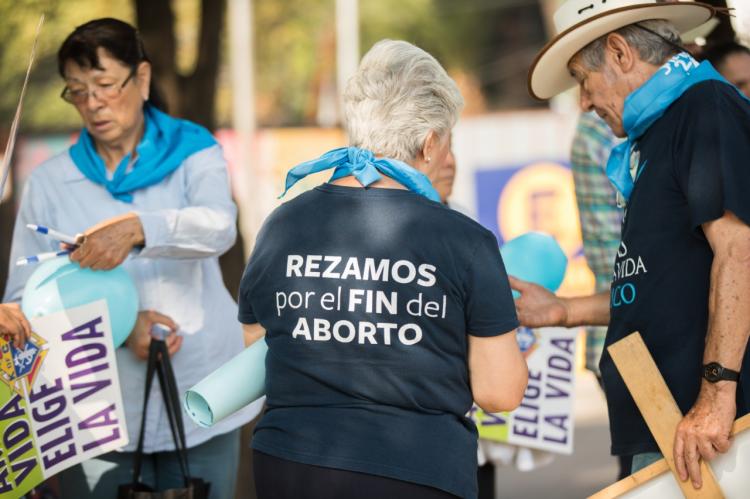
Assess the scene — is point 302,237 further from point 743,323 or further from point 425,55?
point 743,323

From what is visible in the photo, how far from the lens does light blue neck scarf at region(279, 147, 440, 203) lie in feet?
8.87

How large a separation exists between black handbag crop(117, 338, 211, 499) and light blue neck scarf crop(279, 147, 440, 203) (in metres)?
1.17

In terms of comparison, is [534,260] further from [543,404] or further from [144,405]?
[144,405]

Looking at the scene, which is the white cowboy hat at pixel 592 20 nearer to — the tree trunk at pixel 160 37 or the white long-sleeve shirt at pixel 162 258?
the white long-sleeve shirt at pixel 162 258

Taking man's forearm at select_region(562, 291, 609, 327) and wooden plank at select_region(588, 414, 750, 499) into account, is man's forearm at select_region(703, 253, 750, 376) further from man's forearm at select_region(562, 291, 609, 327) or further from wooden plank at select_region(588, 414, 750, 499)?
man's forearm at select_region(562, 291, 609, 327)

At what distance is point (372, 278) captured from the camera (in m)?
2.64

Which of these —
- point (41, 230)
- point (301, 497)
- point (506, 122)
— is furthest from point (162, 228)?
point (506, 122)

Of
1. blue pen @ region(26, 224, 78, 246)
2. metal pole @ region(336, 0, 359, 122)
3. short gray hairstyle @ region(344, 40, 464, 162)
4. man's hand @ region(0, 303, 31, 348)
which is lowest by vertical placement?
man's hand @ region(0, 303, 31, 348)

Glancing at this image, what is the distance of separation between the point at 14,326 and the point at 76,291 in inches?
10.2

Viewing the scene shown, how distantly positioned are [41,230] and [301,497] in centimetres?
121

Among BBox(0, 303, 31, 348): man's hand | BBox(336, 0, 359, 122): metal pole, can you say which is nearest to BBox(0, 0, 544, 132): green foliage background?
BBox(336, 0, 359, 122): metal pole

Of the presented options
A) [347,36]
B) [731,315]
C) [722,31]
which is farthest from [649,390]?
[347,36]

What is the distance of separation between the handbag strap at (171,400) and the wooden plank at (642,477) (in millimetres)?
1424

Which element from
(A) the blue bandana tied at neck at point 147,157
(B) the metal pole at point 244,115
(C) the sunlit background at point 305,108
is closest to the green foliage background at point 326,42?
(C) the sunlit background at point 305,108
